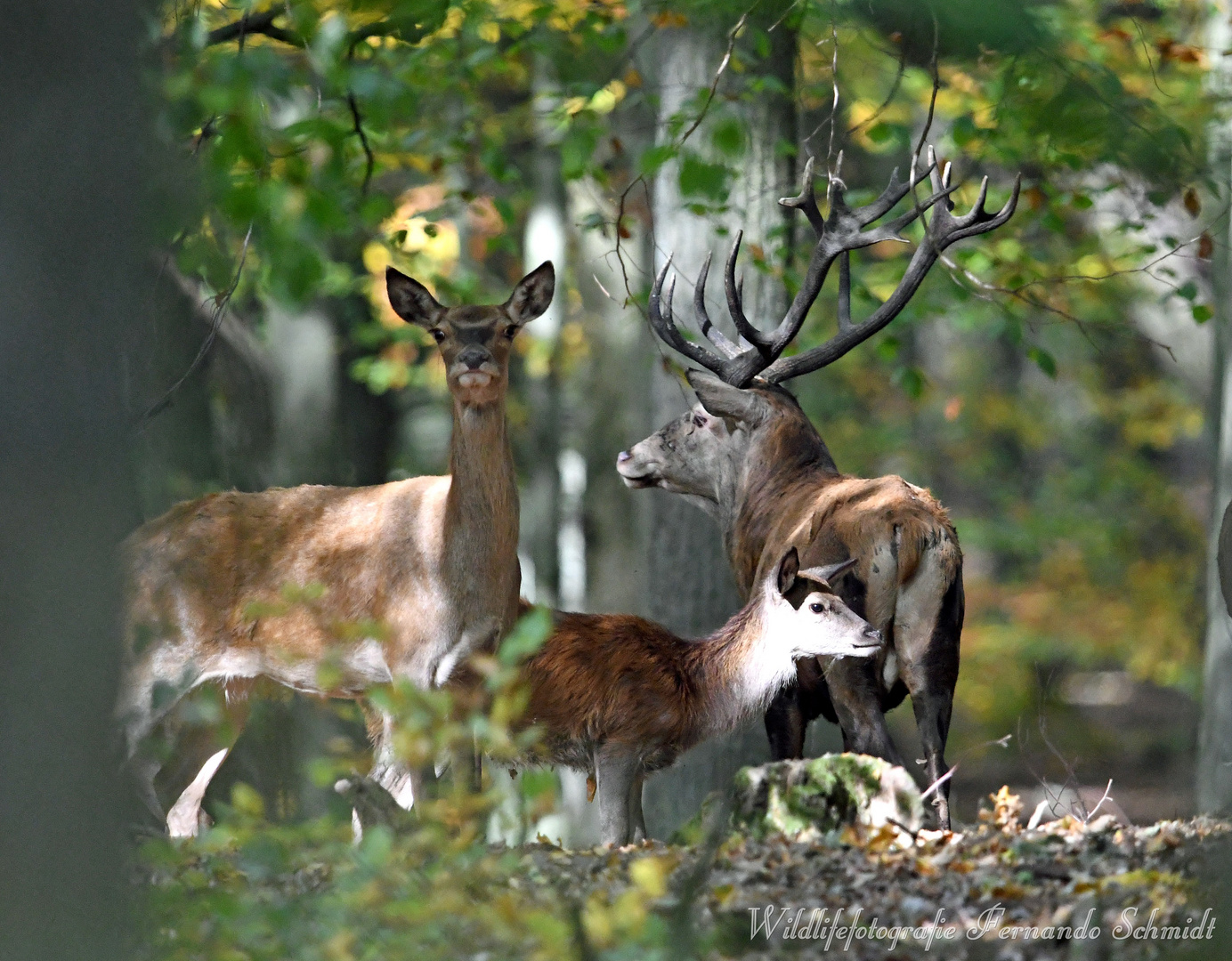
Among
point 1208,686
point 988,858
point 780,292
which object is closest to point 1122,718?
point 1208,686

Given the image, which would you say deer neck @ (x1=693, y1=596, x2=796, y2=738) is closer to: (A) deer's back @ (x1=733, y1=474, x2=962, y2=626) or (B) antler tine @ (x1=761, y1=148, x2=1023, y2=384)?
(A) deer's back @ (x1=733, y1=474, x2=962, y2=626)

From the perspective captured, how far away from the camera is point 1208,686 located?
Result: 32.7 ft

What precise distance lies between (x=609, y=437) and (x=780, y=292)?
10024mm

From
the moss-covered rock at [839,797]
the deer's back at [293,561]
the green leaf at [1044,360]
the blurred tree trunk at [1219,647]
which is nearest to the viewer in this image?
the moss-covered rock at [839,797]

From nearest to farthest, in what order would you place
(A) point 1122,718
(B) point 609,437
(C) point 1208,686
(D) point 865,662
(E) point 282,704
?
(D) point 865,662 → (C) point 1208,686 → (E) point 282,704 → (B) point 609,437 → (A) point 1122,718

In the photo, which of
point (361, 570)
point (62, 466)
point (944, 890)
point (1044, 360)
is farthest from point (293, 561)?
point (1044, 360)

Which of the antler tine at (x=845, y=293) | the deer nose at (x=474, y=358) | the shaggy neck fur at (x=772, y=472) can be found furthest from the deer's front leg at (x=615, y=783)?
the antler tine at (x=845, y=293)

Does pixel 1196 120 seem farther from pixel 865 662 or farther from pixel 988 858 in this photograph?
pixel 988 858

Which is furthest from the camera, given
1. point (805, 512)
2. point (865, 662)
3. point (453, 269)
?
point (453, 269)

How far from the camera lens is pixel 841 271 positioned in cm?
826

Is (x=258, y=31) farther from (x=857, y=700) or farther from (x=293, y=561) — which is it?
(x=857, y=700)

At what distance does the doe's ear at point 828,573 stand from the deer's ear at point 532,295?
1.87 metres

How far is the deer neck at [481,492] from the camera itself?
7.28 meters

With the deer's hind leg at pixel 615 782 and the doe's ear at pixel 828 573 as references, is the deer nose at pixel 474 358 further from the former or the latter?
the deer's hind leg at pixel 615 782
